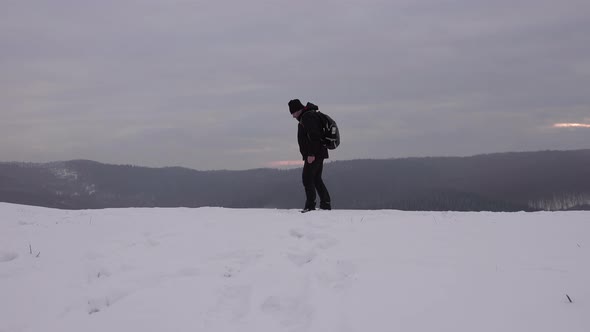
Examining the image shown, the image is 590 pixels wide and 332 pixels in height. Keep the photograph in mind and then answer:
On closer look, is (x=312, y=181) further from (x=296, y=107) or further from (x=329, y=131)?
(x=296, y=107)

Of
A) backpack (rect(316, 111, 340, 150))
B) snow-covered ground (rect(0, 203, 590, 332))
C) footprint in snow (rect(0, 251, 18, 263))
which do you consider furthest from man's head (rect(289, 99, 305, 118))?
footprint in snow (rect(0, 251, 18, 263))

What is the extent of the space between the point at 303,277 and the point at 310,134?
5.87 m

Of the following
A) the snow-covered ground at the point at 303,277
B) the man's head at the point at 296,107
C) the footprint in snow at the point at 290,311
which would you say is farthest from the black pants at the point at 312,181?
the footprint in snow at the point at 290,311

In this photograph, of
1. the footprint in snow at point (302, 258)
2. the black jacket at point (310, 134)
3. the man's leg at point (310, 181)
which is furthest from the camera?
the man's leg at point (310, 181)

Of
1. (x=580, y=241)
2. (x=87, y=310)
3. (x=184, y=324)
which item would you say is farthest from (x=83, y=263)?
(x=580, y=241)

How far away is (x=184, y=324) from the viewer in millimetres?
5195

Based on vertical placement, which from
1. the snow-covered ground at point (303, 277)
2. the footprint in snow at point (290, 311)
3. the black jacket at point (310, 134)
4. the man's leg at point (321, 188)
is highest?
the black jacket at point (310, 134)

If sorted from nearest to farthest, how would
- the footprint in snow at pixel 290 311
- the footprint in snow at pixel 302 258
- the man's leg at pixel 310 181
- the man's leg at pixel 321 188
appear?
the footprint in snow at pixel 290 311
the footprint in snow at pixel 302 258
the man's leg at pixel 310 181
the man's leg at pixel 321 188

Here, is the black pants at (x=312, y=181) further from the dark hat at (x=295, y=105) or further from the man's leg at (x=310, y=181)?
the dark hat at (x=295, y=105)

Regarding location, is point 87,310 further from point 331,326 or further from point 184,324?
point 331,326

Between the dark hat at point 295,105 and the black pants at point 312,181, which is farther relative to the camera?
the dark hat at point 295,105

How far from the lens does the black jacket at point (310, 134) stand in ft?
37.7

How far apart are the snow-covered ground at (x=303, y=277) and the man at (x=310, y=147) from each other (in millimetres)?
2564

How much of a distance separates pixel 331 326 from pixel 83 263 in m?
4.44
